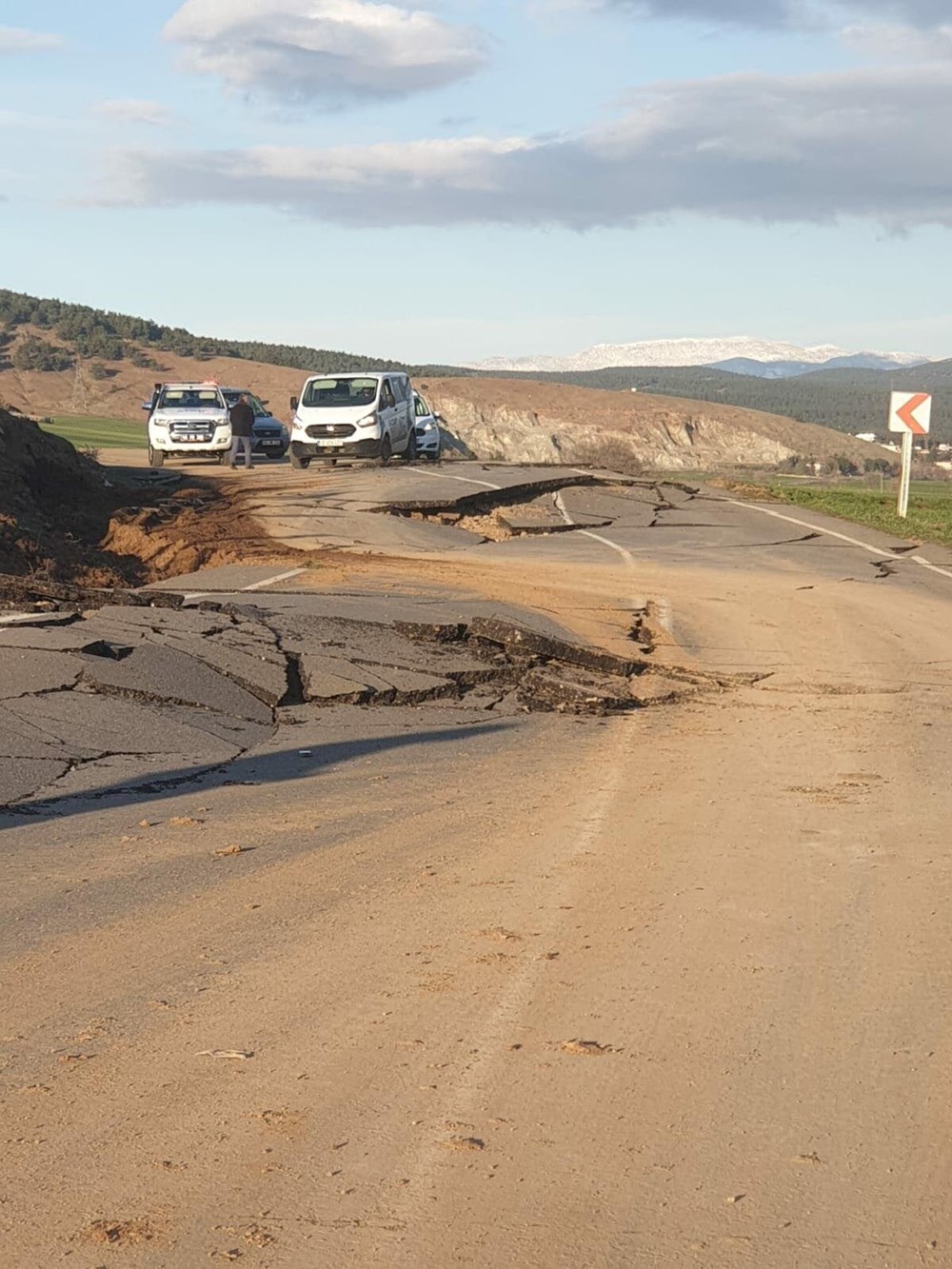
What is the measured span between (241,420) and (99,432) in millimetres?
29308

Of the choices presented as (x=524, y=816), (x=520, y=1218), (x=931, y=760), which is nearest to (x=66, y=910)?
(x=524, y=816)

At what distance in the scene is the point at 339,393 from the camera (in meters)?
34.8

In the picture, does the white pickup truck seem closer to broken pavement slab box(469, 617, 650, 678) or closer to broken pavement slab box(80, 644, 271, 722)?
broken pavement slab box(469, 617, 650, 678)

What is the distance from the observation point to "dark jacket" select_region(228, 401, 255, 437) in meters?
36.6

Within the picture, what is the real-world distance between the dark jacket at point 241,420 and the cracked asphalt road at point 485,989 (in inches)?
979

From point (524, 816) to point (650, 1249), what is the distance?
473 cm

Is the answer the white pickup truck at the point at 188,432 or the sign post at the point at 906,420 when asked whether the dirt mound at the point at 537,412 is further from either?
the sign post at the point at 906,420

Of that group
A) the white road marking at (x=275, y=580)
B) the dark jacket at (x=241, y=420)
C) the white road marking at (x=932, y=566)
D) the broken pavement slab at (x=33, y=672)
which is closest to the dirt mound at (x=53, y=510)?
the white road marking at (x=275, y=580)

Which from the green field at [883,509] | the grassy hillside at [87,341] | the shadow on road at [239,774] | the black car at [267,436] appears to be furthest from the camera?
the grassy hillside at [87,341]

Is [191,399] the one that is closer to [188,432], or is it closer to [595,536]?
[188,432]

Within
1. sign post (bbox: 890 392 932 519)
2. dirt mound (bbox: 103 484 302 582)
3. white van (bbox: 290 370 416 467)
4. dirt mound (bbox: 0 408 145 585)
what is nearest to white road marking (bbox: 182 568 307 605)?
dirt mound (bbox: 103 484 302 582)

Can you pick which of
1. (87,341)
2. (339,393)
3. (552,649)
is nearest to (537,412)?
(87,341)

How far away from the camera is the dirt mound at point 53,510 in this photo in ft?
61.8

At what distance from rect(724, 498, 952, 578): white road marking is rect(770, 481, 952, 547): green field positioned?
1085 mm
